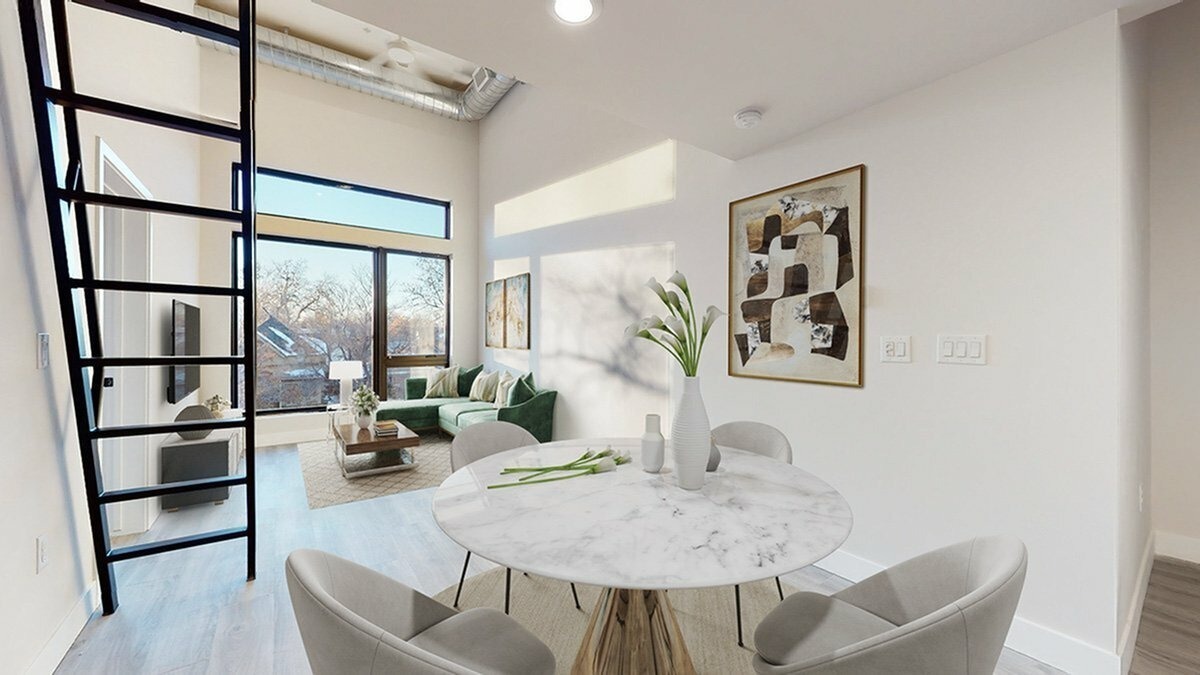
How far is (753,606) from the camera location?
2154mm

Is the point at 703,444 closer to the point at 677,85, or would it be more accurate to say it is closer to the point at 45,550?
the point at 677,85

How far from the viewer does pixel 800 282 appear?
2568 millimetres

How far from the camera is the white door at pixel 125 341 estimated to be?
2.78m

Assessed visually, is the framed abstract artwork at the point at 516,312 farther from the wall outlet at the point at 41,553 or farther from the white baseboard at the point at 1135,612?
the white baseboard at the point at 1135,612

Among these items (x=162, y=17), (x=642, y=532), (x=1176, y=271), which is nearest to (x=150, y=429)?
(x=162, y=17)

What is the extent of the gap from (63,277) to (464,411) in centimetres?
347

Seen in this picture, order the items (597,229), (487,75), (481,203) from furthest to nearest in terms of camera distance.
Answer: (481,203) → (487,75) → (597,229)

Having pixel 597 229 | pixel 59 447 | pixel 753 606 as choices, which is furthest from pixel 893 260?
pixel 59 447

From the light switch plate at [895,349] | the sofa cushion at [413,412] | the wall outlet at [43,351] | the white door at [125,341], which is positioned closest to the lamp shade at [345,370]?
the sofa cushion at [413,412]

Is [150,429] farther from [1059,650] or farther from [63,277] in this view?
[1059,650]

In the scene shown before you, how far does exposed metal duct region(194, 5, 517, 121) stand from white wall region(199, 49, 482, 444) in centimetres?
26

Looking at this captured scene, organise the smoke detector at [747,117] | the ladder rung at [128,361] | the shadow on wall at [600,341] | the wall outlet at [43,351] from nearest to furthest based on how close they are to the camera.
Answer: the wall outlet at [43,351], the ladder rung at [128,361], the smoke detector at [747,117], the shadow on wall at [600,341]

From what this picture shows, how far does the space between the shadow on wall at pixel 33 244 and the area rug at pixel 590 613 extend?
1.59 metres

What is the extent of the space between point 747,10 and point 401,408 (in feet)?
16.5
